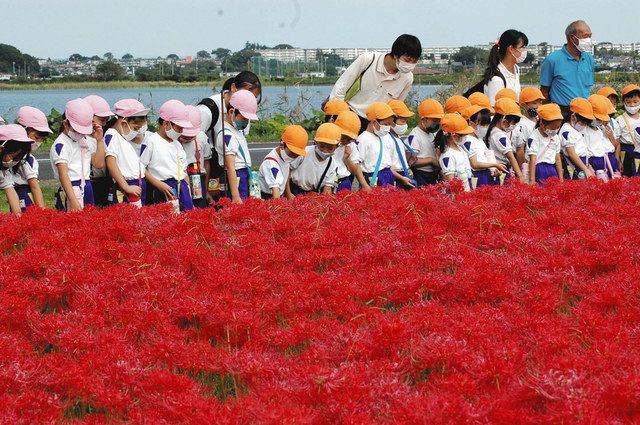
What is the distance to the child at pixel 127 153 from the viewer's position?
297 inches

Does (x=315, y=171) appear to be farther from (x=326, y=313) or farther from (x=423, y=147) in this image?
(x=326, y=313)

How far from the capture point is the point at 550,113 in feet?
31.2

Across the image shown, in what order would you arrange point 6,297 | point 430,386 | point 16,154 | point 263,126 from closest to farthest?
point 430,386
point 6,297
point 16,154
point 263,126

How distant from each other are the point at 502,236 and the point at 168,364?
8.95 ft

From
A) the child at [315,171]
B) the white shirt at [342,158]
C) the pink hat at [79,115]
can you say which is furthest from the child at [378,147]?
the pink hat at [79,115]

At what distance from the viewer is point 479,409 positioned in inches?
141

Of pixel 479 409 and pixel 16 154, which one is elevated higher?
pixel 16 154

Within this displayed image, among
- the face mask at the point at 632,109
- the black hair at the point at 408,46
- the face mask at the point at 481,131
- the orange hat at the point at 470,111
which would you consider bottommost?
the face mask at the point at 481,131

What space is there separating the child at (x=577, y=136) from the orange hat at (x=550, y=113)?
504mm

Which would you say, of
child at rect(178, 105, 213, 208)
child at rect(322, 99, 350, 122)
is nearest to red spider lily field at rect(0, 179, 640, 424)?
child at rect(178, 105, 213, 208)

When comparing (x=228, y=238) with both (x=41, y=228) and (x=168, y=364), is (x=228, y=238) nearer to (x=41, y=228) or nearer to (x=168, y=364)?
(x=41, y=228)

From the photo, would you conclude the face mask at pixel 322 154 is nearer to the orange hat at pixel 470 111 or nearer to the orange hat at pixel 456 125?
the orange hat at pixel 456 125

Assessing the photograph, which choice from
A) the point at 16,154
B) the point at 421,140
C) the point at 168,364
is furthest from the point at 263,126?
the point at 168,364

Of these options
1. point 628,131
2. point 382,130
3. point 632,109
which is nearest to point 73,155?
point 382,130
